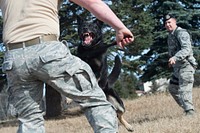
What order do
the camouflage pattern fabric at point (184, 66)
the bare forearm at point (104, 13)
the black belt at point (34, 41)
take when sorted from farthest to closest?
the camouflage pattern fabric at point (184, 66) → the black belt at point (34, 41) → the bare forearm at point (104, 13)

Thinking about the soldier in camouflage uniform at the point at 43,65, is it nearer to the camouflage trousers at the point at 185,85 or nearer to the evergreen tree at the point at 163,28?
the camouflage trousers at the point at 185,85

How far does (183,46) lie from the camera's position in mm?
7219

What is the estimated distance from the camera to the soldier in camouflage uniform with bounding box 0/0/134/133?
120 inches

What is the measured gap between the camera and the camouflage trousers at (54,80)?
10.0 ft

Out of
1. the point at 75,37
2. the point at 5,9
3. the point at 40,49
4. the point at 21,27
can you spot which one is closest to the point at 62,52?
the point at 40,49

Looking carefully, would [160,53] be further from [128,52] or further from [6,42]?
[6,42]

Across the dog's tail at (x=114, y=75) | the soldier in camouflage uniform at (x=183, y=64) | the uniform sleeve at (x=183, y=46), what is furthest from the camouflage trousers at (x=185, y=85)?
the dog's tail at (x=114, y=75)

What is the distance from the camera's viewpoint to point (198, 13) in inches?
848

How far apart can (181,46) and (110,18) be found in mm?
4446

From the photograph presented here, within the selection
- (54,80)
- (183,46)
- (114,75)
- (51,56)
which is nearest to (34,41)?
(51,56)

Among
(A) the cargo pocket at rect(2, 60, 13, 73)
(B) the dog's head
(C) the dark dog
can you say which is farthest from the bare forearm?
(B) the dog's head

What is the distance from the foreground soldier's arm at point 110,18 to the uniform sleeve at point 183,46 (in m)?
4.17

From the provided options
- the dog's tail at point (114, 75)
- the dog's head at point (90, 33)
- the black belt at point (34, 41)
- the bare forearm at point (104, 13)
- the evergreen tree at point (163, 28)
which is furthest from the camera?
the evergreen tree at point (163, 28)

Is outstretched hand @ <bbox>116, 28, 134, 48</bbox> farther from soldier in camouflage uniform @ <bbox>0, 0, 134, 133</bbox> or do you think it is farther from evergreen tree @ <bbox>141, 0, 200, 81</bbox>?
evergreen tree @ <bbox>141, 0, 200, 81</bbox>
